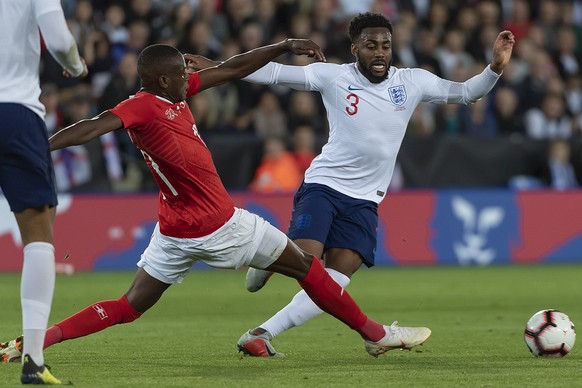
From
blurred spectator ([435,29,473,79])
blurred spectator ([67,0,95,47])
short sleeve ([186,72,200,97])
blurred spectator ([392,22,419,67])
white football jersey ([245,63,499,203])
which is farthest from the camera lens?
blurred spectator ([435,29,473,79])

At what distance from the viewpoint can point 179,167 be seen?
720cm

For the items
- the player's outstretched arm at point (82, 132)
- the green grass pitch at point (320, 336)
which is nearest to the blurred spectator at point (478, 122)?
the green grass pitch at point (320, 336)

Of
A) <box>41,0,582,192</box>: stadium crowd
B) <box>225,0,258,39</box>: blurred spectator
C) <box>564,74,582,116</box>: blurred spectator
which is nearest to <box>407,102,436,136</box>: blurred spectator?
<box>41,0,582,192</box>: stadium crowd

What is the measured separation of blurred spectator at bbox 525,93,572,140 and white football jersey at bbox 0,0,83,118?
13920 millimetres

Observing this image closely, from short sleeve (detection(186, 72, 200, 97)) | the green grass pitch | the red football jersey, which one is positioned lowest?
the green grass pitch

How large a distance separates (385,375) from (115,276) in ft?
27.1

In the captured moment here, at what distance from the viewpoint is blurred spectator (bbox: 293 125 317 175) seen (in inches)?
659

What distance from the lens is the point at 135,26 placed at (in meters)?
16.8

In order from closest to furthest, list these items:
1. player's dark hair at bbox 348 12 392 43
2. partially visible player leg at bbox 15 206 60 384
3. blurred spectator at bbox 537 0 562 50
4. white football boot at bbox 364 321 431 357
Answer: partially visible player leg at bbox 15 206 60 384, white football boot at bbox 364 321 431 357, player's dark hair at bbox 348 12 392 43, blurred spectator at bbox 537 0 562 50

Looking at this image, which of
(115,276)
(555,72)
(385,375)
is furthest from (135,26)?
(385,375)

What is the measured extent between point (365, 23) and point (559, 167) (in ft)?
33.5

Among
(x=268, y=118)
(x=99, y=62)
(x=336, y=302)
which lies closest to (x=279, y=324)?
→ (x=336, y=302)

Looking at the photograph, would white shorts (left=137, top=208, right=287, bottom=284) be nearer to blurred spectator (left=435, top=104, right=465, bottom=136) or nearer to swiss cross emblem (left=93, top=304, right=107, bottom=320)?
swiss cross emblem (left=93, top=304, right=107, bottom=320)

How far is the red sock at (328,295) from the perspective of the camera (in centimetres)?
752
